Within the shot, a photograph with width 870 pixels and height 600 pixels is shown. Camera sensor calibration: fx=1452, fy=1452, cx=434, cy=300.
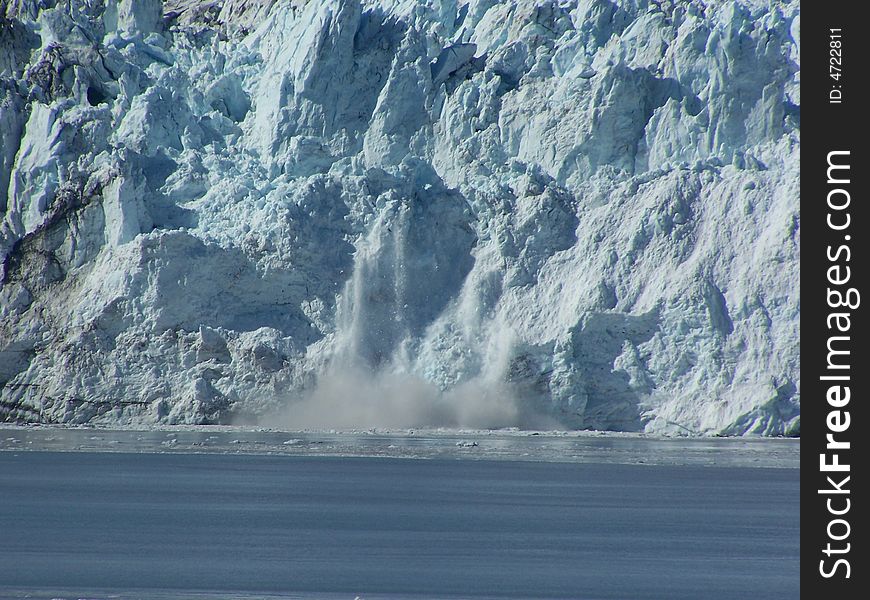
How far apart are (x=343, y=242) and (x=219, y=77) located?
560 centimetres

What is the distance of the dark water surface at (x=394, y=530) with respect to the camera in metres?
13.0

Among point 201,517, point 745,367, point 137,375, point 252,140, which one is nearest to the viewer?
point 201,517

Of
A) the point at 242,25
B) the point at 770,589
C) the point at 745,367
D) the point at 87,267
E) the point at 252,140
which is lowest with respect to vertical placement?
the point at 770,589

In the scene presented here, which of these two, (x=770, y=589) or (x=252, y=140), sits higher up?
(x=252, y=140)

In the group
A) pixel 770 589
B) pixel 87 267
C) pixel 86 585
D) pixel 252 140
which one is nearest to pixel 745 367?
pixel 252 140

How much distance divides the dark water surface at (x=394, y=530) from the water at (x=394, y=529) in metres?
0.03

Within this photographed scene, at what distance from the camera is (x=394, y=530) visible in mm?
16609

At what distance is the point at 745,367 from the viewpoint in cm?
3006

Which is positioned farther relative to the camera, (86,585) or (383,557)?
(383,557)

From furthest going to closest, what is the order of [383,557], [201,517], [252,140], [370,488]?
[252,140]
[370,488]
[201,517]
[383,557]

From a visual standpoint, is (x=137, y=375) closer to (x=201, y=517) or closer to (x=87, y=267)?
A: (x=87, y=267)
